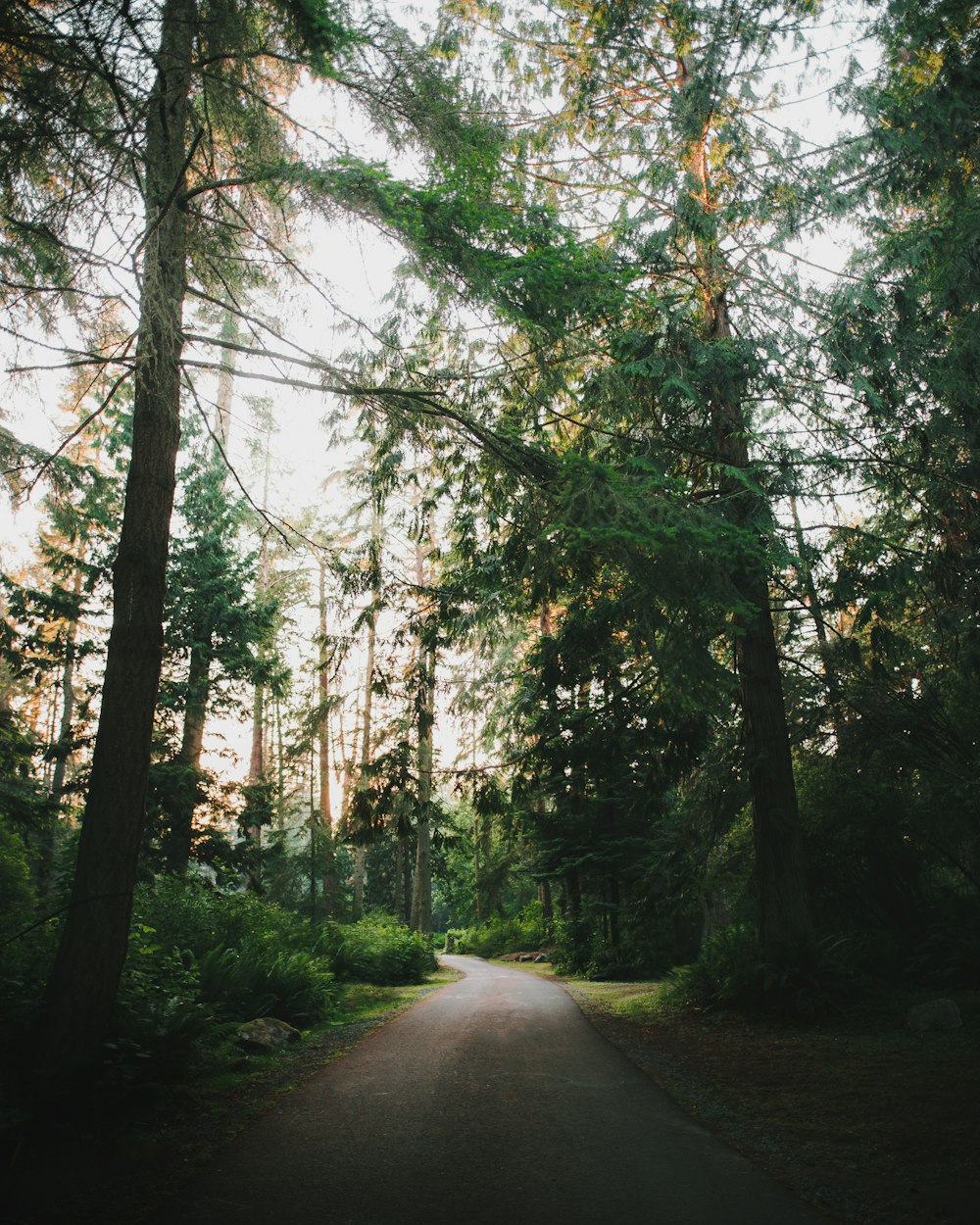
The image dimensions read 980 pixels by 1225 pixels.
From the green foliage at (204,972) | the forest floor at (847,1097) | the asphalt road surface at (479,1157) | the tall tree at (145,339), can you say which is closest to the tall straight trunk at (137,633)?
the tall tree at (145,339)

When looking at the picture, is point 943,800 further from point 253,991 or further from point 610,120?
point 610,120

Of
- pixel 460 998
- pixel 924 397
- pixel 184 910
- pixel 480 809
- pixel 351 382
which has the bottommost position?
pixel 460 998

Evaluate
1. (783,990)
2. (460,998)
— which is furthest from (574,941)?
(783,990)

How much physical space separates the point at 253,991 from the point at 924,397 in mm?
10906

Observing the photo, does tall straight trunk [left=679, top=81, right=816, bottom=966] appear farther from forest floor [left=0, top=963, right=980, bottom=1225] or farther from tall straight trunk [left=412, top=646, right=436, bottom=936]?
tall straight trunk [left=412, top=646, right=436, bottom=936]

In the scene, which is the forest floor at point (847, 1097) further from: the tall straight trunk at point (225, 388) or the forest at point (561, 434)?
the tall straight trunk at point (225, 388)

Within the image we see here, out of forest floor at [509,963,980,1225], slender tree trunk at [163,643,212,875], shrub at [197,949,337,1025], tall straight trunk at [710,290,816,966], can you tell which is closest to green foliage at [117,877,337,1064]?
shrub at [197,949,337,1025]

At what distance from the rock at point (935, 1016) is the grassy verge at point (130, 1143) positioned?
20.2ft

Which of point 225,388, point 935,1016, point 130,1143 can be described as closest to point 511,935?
point 935,1016

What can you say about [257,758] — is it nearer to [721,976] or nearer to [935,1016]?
[721,976]

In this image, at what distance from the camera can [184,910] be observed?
9.94 meters

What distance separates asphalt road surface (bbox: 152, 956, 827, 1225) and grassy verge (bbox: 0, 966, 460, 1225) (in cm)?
20

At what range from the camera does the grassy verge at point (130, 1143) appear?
3627 mm

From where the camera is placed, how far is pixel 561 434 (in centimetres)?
855
